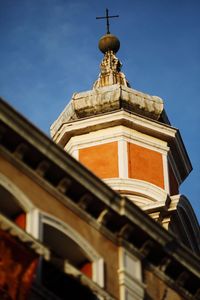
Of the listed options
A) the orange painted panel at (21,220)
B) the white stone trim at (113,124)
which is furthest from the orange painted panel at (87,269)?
the white stone trim at (113,124)

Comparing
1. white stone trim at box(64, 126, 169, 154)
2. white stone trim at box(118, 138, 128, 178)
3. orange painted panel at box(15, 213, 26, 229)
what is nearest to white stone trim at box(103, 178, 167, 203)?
white stone trim at box(118, 138, 128, 178)

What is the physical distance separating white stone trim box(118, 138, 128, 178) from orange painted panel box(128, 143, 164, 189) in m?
0.13

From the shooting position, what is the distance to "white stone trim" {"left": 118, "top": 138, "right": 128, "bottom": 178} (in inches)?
1350

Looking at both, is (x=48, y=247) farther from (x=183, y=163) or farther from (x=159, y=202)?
(x=183, y=163)

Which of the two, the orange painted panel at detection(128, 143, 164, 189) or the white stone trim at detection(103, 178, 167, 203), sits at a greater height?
the orange painted panel at detection(128, 143, 164, 189)

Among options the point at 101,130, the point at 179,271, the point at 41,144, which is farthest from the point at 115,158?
the point at 41,144

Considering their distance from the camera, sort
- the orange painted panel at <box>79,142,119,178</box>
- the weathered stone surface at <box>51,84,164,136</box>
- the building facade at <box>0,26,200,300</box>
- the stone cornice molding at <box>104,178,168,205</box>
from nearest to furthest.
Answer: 1. the building facade at <box>0,26,200,300</box>
2. the stone cornice molding at <box>104,178,168,205</box>
3. the orange painted panel at <box>79,142,119,178</box>
4. the weathered stone surface at <box>51,84,164,136</box>

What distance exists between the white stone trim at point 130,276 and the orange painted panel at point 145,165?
39.8ft

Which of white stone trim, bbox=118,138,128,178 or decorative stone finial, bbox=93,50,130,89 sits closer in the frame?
white stone trim, bbox=118,138,128,178

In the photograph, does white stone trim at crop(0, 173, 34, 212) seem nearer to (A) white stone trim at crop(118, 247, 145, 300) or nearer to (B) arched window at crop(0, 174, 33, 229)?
(B) arched window at crop(0, 174, 33, 229)

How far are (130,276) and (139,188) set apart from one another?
12134 millimetres

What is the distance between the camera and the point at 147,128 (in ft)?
116

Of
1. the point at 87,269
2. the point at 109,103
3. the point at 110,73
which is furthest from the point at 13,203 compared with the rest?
the point at 110,73

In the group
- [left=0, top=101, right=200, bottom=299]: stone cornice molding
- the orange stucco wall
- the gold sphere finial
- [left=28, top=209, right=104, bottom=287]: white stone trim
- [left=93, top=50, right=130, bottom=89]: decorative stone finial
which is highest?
the gold sphere finial
